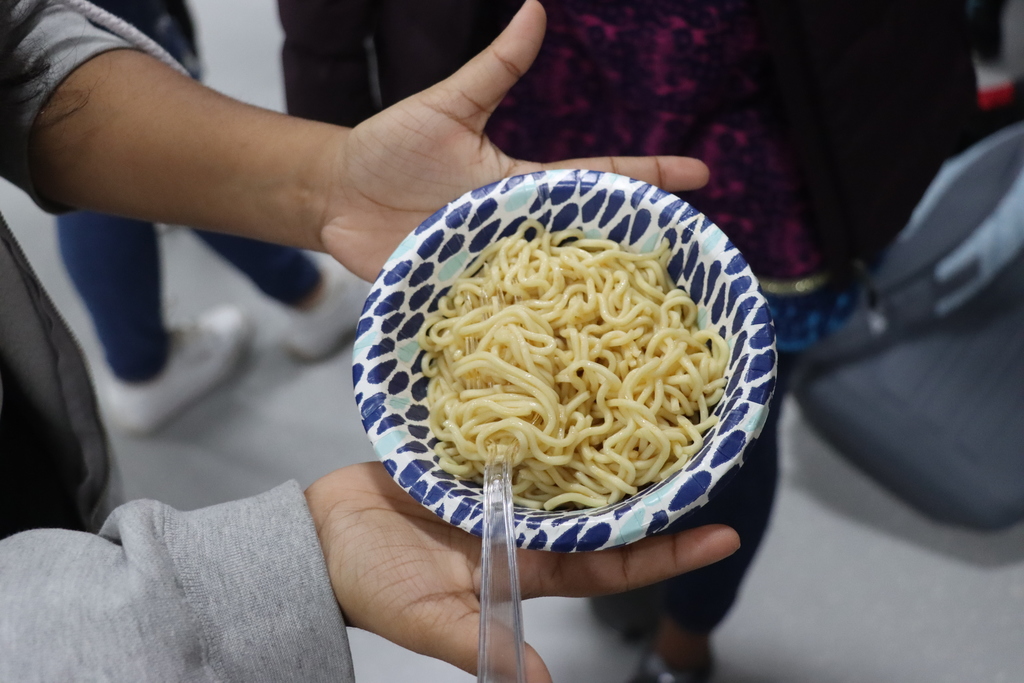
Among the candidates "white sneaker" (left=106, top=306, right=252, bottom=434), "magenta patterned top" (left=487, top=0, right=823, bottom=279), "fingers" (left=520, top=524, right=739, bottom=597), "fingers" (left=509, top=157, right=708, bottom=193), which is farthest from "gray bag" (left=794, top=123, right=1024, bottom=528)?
"white sneaker" (left=106, top=306, right=252, bottom=434)

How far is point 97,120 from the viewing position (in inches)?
→ 39.0

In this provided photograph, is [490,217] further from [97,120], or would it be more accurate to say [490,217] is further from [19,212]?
[19,212]

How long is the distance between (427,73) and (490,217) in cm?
30

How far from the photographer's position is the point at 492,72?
3.01 ft

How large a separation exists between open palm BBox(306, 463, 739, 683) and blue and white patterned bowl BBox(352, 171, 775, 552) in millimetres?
71

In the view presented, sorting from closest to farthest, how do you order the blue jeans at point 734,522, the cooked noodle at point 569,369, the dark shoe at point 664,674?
the cooked noodle at point 569,369 < the blue jeans at point 734,522 < the dark shoe at point 664,674

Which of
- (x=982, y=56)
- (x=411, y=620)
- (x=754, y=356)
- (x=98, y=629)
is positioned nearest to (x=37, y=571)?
(x=98, y=629)

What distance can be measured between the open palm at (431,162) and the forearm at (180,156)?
50 millimetres

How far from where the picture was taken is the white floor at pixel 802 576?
1544 millimetres

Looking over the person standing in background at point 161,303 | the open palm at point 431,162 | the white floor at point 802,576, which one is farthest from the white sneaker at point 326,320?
the open palm at point 431,162

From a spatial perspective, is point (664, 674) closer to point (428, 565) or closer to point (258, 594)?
point (428, 565)

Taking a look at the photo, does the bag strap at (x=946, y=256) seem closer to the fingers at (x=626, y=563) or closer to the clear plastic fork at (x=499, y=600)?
the fingers at (x=626, y=563)

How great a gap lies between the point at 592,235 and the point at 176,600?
612 mm

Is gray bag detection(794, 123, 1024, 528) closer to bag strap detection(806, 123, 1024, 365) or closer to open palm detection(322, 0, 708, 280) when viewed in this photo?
bag strap detection(806, 123, 1024, 365)
